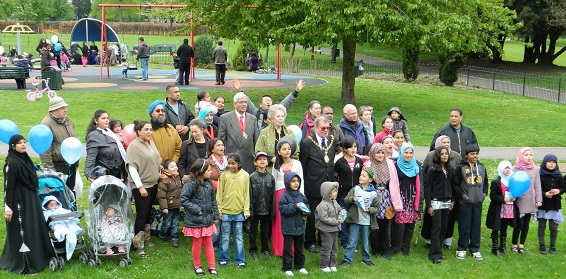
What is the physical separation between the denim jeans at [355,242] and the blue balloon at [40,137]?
13.5 feet

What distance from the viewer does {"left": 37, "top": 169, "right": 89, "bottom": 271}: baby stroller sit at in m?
8.48

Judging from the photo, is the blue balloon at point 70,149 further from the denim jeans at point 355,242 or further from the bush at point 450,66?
the bush at point 450,66

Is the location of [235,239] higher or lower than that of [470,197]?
lower

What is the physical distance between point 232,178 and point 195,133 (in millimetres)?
1041

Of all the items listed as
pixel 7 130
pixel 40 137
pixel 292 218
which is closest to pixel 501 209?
pixel 292 218

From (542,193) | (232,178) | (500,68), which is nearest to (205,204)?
(232,178)

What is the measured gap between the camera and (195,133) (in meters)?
9.50

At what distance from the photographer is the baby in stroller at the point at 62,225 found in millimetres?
8500

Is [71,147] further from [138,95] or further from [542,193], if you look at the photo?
[138,95]

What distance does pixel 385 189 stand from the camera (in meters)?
9.48

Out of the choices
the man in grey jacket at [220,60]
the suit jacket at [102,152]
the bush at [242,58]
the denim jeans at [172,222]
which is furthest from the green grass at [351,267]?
the bush at [242,58]

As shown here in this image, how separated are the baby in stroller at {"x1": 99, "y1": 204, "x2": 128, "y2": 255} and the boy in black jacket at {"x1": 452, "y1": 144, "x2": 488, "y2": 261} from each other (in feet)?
14.9

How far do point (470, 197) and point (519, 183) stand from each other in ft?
2.23

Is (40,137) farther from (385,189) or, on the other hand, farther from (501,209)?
(501,209)
